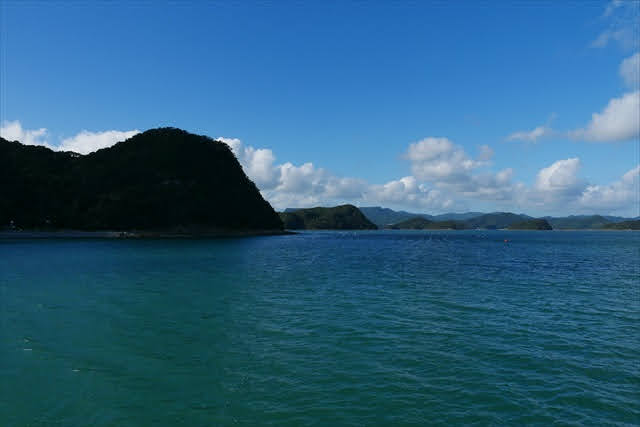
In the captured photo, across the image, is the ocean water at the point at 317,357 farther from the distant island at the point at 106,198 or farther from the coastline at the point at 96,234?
the distant island at the point at 106,198

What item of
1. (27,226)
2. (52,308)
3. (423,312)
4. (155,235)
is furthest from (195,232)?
(423,312)

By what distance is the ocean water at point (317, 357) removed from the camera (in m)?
11.2

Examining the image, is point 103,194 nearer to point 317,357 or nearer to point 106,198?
point 106,198

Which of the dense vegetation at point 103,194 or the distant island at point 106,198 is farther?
the dense vegetation at point 103,194

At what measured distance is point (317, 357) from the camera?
627 inches

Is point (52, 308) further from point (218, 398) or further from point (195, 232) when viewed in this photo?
point (195, 232)

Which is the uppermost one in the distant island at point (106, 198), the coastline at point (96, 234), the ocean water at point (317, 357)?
the distant island at point (106, 198)

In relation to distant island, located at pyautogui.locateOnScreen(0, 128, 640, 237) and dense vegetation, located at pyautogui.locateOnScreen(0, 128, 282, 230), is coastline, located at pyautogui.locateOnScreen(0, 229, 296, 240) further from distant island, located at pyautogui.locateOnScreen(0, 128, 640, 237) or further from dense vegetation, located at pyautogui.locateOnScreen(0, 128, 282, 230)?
dense vegetation, located at pyautogui.locateOnScreen(0, 128, 282, 230)

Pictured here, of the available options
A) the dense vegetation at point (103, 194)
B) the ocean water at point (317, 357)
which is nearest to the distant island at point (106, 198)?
the dense vegetation at point (103, 194)

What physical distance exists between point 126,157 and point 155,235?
72.5 meters

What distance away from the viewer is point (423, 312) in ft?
80.9

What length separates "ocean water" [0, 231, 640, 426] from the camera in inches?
440

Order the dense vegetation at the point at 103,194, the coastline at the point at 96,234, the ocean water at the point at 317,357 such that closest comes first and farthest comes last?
the ocean water at the point at 317,357 → the coastline at the point at 96,234 → the dense vegetation at the point at 103,194

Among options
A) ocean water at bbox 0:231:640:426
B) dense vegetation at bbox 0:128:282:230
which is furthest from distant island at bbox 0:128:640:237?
ocean water at bbox 0:231:640:426
